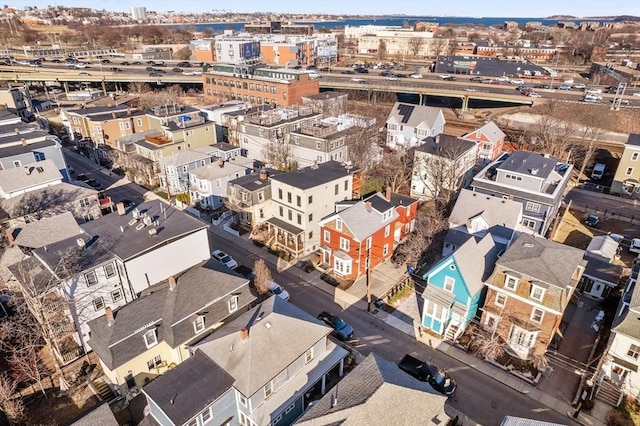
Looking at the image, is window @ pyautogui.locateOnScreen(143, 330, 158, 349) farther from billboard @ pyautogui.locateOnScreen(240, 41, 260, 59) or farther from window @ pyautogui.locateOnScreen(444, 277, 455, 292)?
billboard @ pyautogui.locateOnScreen(240, 41, 260, 59)

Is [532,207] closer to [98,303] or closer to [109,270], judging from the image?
[109,270]

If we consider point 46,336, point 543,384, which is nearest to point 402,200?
point 543,384

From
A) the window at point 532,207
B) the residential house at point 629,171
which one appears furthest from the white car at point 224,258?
the residential house at point 629,171

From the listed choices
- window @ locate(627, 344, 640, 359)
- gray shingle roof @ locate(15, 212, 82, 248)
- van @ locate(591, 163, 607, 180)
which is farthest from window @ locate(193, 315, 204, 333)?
van @ locate(591, 163, 607, 180)

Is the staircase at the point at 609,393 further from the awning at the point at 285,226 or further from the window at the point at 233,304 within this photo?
the awning at the point at 285,226

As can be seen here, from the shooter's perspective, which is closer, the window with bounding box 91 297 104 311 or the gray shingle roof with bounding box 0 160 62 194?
the window with bounding box 91 297 104 311

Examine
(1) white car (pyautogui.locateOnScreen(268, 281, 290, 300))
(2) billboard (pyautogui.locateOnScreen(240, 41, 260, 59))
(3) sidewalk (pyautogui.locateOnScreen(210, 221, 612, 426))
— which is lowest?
(3) sidewalk (pyautogui.locateOnScreen(210, 221, 612, 426))

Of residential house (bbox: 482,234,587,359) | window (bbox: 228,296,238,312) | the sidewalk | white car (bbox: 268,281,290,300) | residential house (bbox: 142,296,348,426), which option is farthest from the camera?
white car (bbox: 268,281,290,300)
